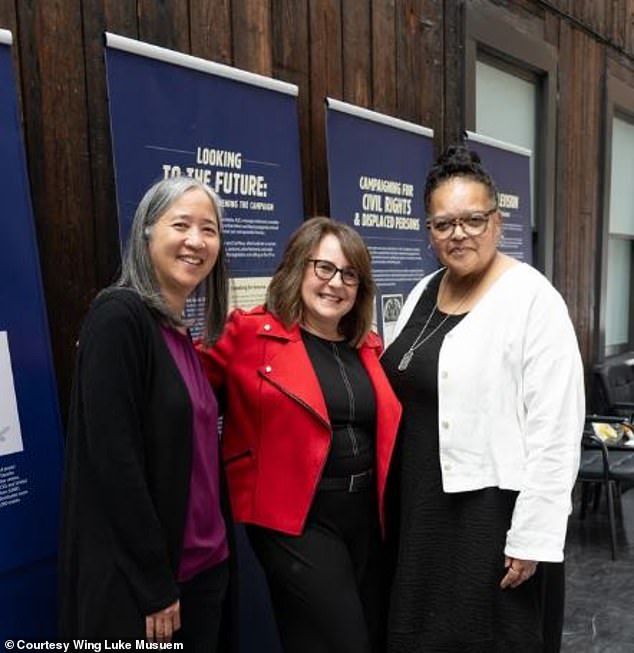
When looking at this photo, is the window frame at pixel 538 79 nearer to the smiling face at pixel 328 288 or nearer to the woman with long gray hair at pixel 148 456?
the smiling face at pixel 328 288

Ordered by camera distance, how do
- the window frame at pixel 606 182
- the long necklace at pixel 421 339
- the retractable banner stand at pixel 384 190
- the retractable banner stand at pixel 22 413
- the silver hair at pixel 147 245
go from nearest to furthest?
the silver hair at pixel 147 245 → the retractable banner stand at pixel 22 413 → the long necklace at pixel 421 339 → the retractable banner stand at pixel 384 190 → the window frame at pixel 606 182

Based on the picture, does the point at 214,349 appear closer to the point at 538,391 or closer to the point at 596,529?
the point at 538,391

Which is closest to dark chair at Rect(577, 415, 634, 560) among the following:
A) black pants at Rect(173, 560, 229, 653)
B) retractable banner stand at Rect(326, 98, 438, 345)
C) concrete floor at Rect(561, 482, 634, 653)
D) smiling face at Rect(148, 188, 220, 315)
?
concrete floor at Rect(561, 482, 634, 653)

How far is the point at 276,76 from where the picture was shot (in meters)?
2.74

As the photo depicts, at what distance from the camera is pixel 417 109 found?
3.57 meters

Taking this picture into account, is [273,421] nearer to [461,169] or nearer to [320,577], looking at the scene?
[320,577]

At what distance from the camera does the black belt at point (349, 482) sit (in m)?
1.71

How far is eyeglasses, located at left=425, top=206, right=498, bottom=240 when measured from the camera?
177 centimetres

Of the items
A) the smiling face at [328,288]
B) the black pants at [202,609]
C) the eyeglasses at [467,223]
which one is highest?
the eyeglasses at [467,223]

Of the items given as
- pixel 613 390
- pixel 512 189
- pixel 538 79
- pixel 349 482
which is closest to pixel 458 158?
pixel 349 482

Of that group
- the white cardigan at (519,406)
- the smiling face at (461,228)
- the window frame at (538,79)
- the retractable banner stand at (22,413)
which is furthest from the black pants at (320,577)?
the window frame at (538,79)

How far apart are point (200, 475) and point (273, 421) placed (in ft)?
0.87

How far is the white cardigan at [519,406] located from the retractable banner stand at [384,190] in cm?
122

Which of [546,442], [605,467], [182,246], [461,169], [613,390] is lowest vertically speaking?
[605,467]
